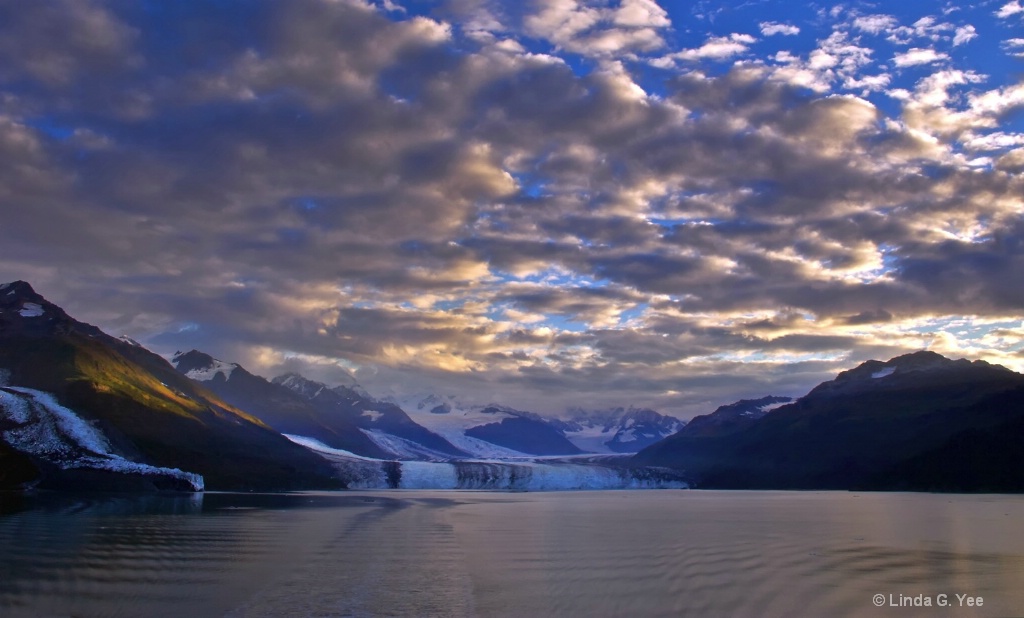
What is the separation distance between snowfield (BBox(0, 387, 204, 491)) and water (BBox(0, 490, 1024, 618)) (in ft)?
239

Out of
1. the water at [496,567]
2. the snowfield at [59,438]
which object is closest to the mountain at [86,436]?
the snowfield at [59,438]

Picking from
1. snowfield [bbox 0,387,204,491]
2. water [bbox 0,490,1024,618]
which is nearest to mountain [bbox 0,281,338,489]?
snowfield [bbox 0,387,204,491]

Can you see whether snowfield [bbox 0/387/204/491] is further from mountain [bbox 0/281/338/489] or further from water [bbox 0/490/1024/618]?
water [bbox 0/490/1024/618]

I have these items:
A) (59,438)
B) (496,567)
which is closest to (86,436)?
(59,438)

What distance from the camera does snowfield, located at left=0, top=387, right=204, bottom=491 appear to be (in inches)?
5541

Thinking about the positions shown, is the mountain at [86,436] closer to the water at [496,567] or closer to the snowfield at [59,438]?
the snowfield at [59,438]

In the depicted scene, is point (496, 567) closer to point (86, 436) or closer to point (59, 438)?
point (59, 438)

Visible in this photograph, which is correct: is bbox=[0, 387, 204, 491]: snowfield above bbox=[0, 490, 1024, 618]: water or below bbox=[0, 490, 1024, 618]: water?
above

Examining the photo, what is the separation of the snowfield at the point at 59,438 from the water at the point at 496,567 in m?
72.9

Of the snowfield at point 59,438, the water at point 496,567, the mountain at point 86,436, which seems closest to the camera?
the water at point 496,567

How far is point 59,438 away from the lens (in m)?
147

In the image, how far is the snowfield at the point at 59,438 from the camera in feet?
462

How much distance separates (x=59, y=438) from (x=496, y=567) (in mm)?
132188

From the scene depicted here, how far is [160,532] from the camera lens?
194 feet
